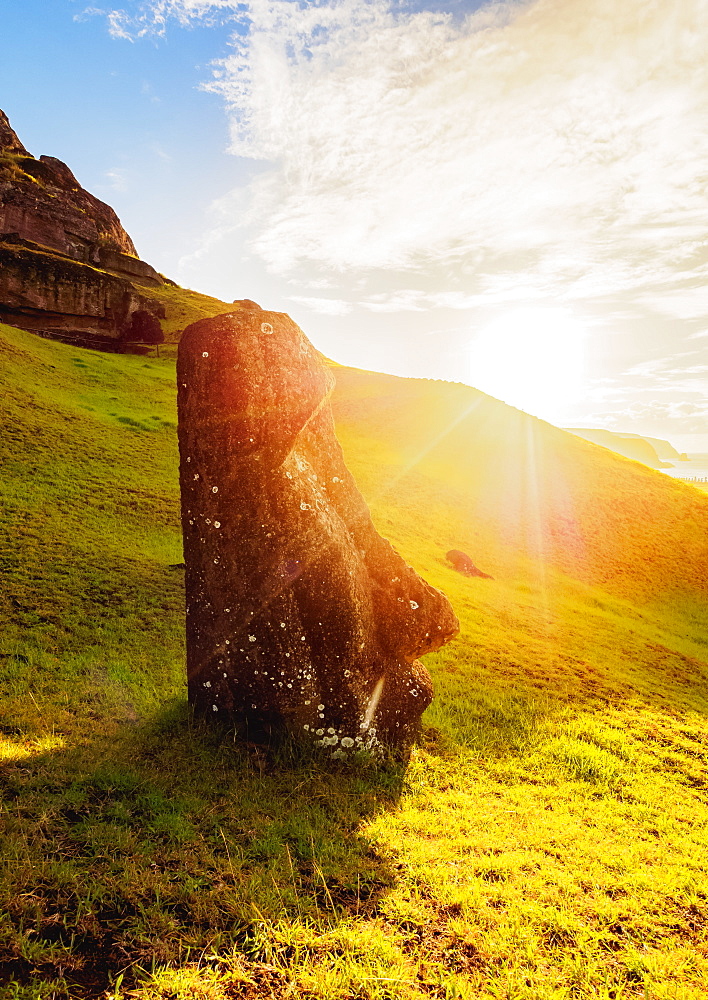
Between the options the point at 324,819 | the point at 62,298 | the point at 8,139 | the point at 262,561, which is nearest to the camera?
the point at 324,819

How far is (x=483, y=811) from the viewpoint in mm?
6465

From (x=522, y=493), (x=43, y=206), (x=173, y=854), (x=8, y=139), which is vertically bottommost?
(x=173, y=854)

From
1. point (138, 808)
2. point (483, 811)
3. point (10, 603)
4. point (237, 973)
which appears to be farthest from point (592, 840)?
point (10, 603)

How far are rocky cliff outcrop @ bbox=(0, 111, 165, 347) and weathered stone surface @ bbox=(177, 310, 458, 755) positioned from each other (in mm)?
49051

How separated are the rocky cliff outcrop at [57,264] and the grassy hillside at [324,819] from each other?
1483 inches

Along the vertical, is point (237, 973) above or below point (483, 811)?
above

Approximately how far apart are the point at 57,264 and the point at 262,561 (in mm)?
52913

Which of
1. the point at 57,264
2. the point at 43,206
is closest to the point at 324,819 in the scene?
the point at 57,264

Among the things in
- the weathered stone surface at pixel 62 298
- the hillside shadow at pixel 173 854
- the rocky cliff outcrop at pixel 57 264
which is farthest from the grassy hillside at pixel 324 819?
the rocky cliff outcrop at pixel 57 264

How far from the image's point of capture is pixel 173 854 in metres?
4.62

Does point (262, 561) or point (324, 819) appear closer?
point (324, 819)

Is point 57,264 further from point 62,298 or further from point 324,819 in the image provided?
point 324,819

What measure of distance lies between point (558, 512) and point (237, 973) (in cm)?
3179

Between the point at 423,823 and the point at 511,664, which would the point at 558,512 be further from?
the point at 423,823
